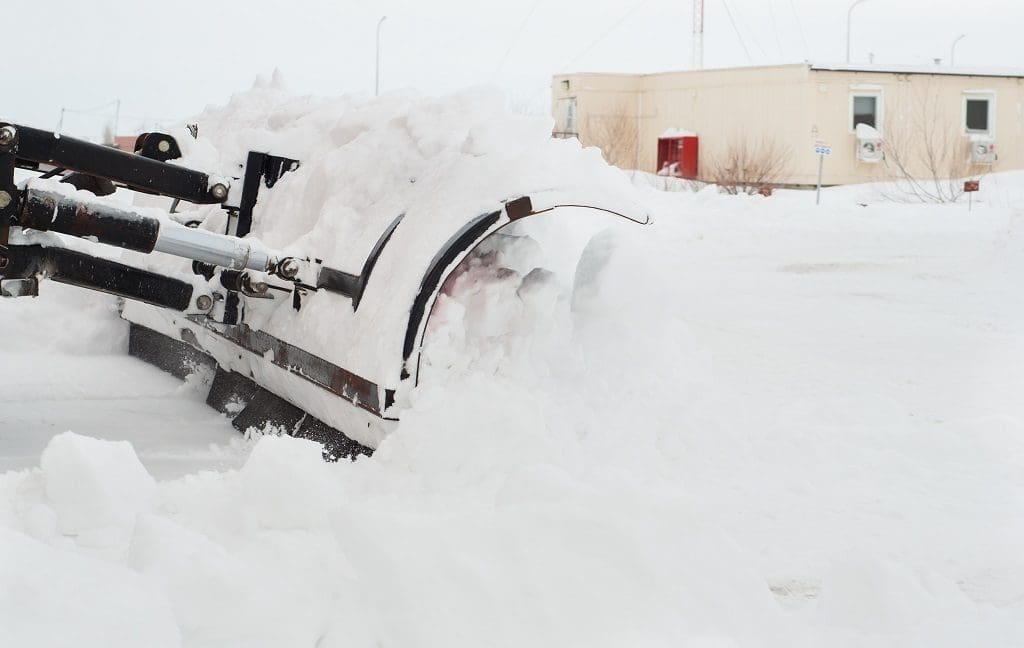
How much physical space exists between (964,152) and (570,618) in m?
30.9

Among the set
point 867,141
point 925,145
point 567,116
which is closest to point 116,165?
point 867,141

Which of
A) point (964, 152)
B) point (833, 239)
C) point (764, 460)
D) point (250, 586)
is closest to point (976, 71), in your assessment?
point (964, 152)

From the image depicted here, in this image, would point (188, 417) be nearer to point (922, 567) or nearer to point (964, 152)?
point (922, 567)

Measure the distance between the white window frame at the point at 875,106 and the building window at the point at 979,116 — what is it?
2659mm

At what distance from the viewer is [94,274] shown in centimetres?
406

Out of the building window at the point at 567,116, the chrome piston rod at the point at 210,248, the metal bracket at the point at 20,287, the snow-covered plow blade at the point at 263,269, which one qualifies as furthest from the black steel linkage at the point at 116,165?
the building window at the point at 567,116

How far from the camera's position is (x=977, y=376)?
17.9 ft

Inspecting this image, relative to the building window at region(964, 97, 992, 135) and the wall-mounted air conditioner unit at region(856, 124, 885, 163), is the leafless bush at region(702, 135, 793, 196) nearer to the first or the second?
the wall-mounted air conditioner unit at region(856, 124, 885, 163)

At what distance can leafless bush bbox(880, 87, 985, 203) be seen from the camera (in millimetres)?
30141

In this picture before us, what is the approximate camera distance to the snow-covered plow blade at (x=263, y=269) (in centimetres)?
363

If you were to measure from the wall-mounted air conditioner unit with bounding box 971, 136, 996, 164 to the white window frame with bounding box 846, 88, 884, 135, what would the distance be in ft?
8.74

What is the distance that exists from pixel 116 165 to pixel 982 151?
30325 millimetres

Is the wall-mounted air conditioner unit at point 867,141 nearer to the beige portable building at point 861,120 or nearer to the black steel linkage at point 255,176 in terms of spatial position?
the beige portable building at point 861,120

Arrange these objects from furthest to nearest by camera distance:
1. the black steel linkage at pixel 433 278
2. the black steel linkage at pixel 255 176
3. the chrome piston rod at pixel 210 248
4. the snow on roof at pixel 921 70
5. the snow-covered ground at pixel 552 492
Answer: the snow on roof at pixel 921 70, the black steel linkage at pixel 255 176, the chrome piston rod at pixel 210 248, the black steel linkage at pixel 433 278, the snow-covered ground at pixel 552 492
